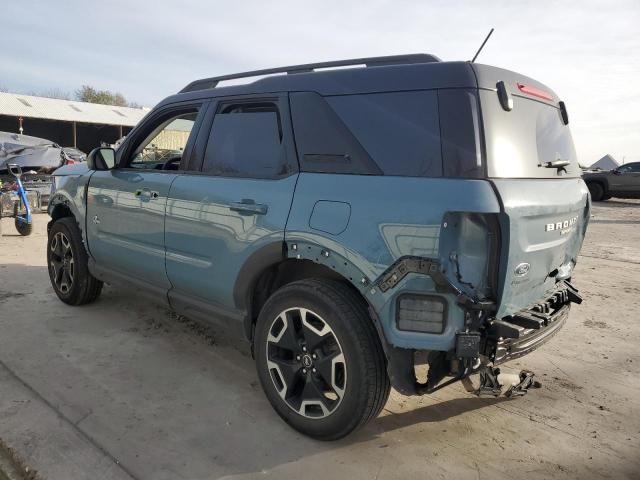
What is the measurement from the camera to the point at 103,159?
4.08 m

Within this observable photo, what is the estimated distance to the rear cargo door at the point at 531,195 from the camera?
7.63ft

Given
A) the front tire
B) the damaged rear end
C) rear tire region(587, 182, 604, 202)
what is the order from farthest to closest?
1. rear tire region(587, 182, 604, 202)
2. the front tire
3. the damaged rear end

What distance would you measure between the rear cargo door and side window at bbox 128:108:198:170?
2.16m

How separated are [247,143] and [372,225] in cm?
120

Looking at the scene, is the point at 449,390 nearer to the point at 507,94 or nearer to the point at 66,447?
the point at 507,94

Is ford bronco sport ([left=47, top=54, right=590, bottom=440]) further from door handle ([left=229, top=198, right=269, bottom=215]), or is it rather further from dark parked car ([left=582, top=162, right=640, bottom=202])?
dark parked car ([left=582, top=162, right=640, bottom=202])

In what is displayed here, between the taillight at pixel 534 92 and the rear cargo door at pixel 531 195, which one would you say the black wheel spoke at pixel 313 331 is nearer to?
the rear cargo door at pixel 531 195

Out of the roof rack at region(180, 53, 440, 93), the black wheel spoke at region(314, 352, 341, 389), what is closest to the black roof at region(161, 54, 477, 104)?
the roof rack at region(180, 53, 440, 93)

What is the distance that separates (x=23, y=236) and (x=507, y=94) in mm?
8751

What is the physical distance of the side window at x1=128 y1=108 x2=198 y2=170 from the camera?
379 cm

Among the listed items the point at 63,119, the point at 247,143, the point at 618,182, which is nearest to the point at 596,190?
the point at 618,182

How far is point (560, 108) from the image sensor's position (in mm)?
3281

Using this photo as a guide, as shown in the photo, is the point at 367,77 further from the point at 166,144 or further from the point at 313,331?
the point at 166,144

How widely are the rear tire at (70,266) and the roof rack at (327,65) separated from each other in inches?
75.1
